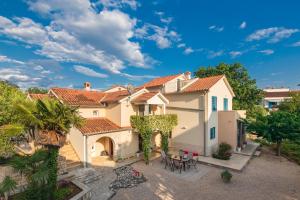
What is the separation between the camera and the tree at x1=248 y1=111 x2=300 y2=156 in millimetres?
18406

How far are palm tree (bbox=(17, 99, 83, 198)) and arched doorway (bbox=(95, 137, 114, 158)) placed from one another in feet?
32.3

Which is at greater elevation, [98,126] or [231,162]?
[98,126]

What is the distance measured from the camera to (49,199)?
9266 mm

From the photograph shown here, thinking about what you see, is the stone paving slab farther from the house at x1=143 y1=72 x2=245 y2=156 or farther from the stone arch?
the stone arch

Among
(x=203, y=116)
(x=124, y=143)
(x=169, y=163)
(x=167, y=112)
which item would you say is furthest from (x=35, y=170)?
(x=167, y=112)

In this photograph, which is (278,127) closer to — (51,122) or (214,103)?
(214,103)

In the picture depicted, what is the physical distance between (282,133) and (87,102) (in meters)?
21.3

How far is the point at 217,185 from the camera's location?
1323 centimetres

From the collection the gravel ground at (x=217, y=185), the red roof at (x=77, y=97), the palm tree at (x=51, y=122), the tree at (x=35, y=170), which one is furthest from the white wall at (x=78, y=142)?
the tree at (x=35, y=170)

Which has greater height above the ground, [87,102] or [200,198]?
[87,102]

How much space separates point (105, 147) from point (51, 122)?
1185cm

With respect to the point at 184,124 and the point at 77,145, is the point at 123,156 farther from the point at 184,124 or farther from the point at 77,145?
the point at 184,124

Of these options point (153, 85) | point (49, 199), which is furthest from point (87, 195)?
point (153, 85)

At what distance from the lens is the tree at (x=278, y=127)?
18406 millimetres
